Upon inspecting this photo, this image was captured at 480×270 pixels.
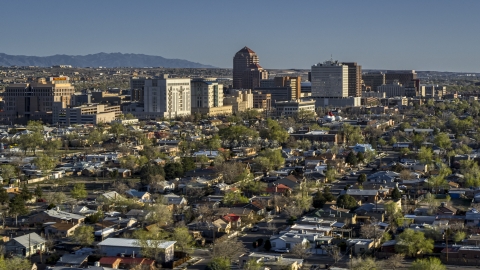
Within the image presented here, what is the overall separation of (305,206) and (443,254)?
5.50m

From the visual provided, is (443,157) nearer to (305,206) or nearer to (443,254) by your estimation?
(305,206)

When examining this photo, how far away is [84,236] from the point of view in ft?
59.3

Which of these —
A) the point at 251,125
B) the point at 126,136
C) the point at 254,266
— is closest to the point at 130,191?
the point at 254,266

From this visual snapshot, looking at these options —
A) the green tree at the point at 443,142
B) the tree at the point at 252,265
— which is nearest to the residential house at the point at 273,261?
the tree at the point at 252,265

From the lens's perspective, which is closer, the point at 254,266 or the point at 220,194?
the point at 254,266

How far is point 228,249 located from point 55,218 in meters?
5.58

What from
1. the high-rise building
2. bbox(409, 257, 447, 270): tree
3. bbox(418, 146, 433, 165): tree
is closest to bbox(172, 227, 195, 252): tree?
bbox(409, 257, 447, 270): tree

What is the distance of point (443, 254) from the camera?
55.6ft

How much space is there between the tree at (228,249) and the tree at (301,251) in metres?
1.07

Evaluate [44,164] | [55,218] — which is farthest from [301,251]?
[44,164]

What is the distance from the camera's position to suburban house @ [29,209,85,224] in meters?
20.4

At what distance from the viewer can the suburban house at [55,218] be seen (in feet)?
66.8

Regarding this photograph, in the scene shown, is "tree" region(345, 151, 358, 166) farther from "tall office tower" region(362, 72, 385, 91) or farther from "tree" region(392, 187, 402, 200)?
"tall office tower" region(362, 72, 385, 91)

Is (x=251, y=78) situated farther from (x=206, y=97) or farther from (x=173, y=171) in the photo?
(x=173, y=171)
